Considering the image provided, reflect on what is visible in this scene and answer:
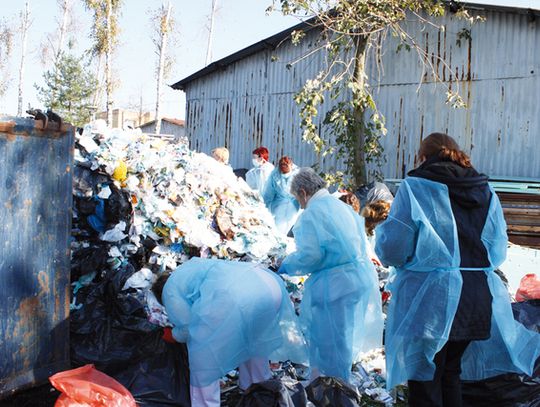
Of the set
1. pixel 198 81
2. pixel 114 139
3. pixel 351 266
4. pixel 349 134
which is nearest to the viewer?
pixel 351 266

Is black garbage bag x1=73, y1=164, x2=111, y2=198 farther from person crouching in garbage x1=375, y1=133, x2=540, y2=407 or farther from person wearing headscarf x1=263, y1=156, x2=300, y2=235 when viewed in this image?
person wearing headscarf x1=263, y1=156, x2=300, y2=235

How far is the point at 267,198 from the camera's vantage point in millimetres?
7918

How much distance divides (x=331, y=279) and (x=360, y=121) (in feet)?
24.5

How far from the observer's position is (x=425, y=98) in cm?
1073

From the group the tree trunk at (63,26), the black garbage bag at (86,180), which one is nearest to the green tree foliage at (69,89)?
the tree trunk at (63,26)

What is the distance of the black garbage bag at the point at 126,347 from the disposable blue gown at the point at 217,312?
35cm

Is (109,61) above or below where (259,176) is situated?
above

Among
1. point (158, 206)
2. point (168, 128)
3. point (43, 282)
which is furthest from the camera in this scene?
point (168, 128)

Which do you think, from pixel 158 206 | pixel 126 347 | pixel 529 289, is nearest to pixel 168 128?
pixel 158 206

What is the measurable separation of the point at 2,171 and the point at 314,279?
6.41 feet

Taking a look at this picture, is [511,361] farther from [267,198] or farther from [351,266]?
[267,198]

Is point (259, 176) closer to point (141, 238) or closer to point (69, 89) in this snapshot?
point (141, 238)

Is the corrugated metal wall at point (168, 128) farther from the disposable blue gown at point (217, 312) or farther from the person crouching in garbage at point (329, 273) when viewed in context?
the disposable blue gown at point (217, 312)

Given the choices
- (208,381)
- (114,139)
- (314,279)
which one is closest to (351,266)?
(314,279)
